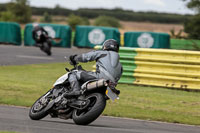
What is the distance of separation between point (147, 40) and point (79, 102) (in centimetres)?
2238

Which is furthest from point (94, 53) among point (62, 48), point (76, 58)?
point (62, 48)

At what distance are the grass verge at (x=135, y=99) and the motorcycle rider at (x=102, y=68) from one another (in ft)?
6.53

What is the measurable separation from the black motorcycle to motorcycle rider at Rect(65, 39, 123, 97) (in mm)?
122

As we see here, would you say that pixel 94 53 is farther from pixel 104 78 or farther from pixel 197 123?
pixel 197 123

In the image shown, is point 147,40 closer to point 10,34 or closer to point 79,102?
point 10,34

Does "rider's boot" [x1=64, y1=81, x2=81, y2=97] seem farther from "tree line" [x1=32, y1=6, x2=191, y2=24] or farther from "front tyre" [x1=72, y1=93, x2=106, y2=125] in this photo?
"tree line" [x1=32, y1=6, x2=191, y2=24]

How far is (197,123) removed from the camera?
31.7 feet

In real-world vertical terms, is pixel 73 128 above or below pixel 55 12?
above

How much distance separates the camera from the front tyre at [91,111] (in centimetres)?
764

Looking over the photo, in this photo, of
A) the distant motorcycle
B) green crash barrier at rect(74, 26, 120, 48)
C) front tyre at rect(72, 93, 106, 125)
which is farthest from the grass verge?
green crash barrier at rect(74, 26, 120, 48)

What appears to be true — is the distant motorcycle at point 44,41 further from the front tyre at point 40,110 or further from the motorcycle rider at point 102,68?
the motorcycle rider at point 102,68

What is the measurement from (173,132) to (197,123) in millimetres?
1488

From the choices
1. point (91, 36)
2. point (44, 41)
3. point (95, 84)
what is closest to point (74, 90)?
point (95, 84)

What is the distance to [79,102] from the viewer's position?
7926 millimetres
